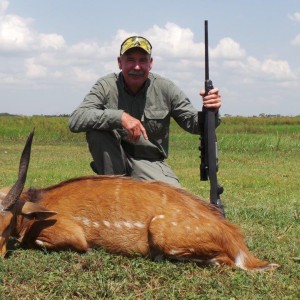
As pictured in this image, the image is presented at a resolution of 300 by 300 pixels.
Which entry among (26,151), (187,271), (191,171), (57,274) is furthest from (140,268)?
(191,171)

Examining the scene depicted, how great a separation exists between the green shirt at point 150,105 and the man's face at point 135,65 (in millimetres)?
180

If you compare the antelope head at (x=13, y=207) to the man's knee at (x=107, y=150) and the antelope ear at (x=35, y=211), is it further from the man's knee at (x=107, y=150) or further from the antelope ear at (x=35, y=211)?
the man's knee at (x=107, y=150)

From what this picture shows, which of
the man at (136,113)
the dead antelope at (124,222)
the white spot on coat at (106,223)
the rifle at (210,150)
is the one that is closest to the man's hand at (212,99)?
the rifle at (210,150)

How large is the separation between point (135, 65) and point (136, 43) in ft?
0.82

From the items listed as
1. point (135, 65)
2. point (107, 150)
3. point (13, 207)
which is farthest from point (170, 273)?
point (135, 65)

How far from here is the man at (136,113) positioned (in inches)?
249

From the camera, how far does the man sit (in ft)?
20.7

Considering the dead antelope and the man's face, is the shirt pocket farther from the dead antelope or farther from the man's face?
the dead antelope

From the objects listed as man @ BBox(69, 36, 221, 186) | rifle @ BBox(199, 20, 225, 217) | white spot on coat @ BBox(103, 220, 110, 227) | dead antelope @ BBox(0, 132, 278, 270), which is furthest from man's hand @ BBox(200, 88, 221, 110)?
white spot on coat @ BBox(103, 220, 110, 227)

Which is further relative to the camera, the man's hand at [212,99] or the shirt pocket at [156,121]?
the shirt pocket at [156,121]

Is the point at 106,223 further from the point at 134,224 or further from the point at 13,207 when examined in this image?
the point at 13,207

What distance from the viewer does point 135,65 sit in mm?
6445

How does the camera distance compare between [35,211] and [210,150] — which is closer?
[35,211]

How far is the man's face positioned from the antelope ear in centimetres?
217
